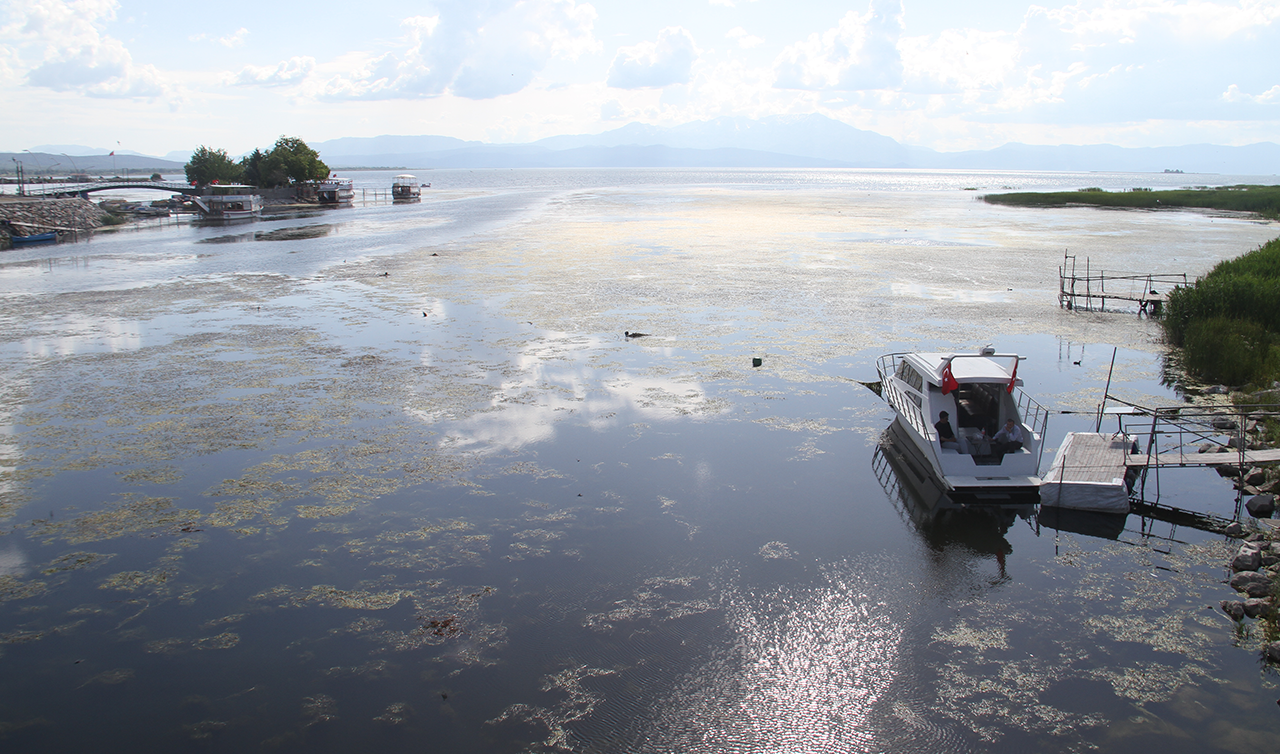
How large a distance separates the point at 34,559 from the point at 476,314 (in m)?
20.1

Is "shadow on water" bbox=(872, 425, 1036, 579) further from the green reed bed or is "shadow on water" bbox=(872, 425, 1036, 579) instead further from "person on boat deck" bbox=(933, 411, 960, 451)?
the green reed bed

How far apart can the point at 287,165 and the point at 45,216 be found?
40.9m

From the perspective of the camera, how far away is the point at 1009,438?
1616 cm

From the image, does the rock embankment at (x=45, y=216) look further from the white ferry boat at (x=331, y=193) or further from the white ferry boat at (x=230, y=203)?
the white ferry boat at (x=331, y=193)

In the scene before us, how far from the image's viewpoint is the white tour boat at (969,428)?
15828 mm

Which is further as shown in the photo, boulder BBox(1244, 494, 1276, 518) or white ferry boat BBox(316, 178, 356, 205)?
white ferry boat BBox(316, 178, 356, 205)

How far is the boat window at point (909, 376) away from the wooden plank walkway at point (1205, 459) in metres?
4.42

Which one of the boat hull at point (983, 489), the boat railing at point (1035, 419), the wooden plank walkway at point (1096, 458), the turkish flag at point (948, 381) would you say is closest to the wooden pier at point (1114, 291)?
the boat railing at point (1035, 419)

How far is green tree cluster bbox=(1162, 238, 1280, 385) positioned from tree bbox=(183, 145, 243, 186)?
11763cm

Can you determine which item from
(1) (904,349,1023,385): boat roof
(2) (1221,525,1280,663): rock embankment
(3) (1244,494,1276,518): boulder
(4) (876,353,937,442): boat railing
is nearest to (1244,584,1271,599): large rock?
(2) (1221,525,1280,663): rock embankment

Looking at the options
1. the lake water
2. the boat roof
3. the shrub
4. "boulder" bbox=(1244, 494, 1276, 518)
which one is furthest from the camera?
the shrub

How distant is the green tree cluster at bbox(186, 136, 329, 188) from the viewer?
112 meters

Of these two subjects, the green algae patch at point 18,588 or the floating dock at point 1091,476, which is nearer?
the green algae patch at point 18,588

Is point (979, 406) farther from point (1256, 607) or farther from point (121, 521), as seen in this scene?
point (121, 521)
